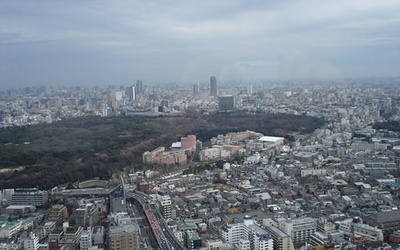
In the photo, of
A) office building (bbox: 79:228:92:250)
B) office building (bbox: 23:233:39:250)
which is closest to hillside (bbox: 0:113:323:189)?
office building (bbox: 23:233:39:250)

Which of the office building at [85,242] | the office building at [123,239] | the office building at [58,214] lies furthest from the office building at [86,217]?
the office building at [123,239]

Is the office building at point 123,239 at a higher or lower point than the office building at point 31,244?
higher

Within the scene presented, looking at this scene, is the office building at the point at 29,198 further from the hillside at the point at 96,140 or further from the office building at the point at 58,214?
the office building at the point at 58,214

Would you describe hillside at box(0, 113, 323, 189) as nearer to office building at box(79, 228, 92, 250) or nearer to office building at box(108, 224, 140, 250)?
office building at box(79, 228, 92, 250)

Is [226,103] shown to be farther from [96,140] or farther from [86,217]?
[86,217]

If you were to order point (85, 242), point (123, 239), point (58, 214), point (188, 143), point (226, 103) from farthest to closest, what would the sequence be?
point (226, 103) < point (188, 143) < point (58, 214) < point (85, 242) < point (123, 239)

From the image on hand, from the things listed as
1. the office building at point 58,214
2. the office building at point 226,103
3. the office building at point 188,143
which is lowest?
the office building at point 58,214

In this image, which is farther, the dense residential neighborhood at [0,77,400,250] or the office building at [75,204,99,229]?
the office building at [75,204,99,229]

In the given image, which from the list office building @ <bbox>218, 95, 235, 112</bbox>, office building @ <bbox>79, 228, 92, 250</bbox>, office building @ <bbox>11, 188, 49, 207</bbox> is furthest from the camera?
office building @ <bbox>218, 95, 235, 112</bbox>

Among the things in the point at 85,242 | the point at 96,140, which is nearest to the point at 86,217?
the point at 85,242
